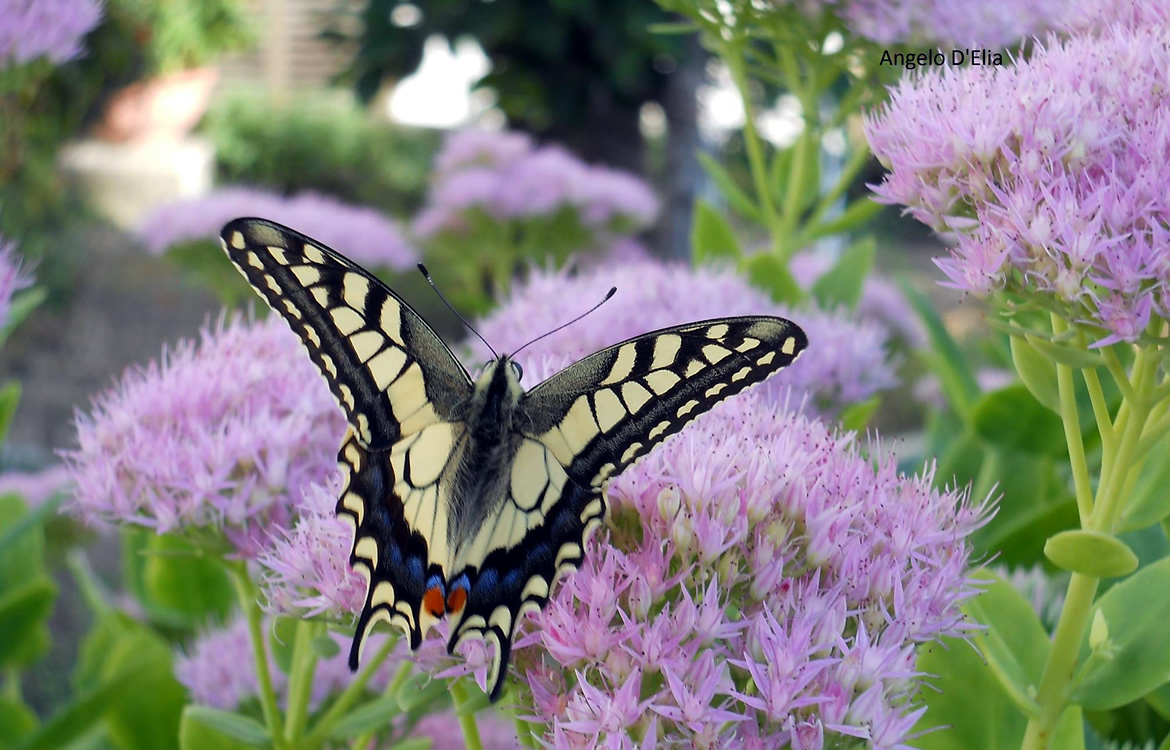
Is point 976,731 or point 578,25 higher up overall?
point 578,25

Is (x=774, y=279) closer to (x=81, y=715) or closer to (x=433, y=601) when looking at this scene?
(x=433, y=601)

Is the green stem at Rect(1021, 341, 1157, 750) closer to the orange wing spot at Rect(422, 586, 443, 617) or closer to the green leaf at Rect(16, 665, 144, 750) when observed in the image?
the orange wing spot at Rect(422, 586, 443, 617)

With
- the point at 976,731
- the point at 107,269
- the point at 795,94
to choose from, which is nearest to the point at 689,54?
the point at 795,94

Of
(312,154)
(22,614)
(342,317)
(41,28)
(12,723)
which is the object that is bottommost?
(312,154)

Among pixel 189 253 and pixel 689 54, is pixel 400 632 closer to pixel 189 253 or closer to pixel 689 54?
pixel 189 253

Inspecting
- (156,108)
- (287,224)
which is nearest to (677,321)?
(287,224)

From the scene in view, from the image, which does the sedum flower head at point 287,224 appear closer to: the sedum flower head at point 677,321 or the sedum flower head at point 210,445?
the sedum flower head at point 677,321

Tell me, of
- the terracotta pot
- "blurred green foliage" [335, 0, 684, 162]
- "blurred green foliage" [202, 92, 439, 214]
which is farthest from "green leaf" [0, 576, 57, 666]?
the terracotta pot
